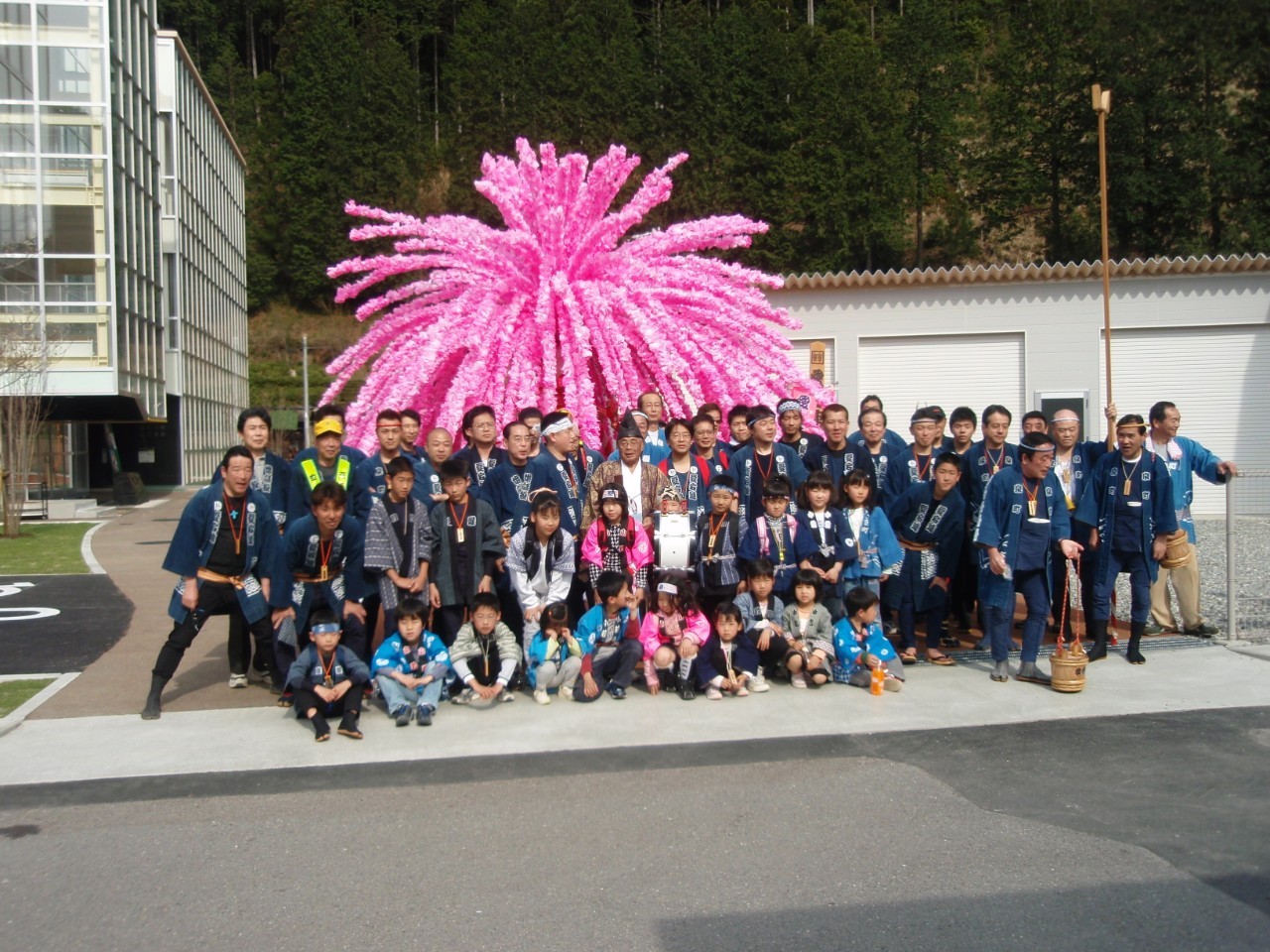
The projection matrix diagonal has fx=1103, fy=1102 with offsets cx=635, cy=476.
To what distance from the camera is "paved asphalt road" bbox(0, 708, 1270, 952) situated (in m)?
3.79

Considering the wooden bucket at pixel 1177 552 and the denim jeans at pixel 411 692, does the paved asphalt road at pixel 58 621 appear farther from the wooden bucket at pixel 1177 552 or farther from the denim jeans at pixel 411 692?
the wooden bucket at pixel 1177 552

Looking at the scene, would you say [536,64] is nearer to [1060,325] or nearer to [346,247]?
[346,247]

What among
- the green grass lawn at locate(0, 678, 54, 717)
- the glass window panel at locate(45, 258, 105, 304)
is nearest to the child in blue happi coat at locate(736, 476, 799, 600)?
the green grass lawn at locate(0, 678, 54, 717)

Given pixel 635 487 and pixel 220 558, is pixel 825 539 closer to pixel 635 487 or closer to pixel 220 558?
pixel 635 487

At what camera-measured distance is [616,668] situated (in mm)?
6941

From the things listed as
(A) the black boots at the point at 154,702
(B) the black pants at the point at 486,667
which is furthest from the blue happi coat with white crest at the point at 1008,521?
(A) the black boots at the point at 154,702

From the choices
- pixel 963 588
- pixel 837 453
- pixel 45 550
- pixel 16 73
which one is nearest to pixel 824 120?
pixel 16 73

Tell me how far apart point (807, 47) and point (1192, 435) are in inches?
1225

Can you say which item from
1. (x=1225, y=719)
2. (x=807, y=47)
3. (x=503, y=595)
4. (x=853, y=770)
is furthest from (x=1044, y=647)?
(x=807, y=47)

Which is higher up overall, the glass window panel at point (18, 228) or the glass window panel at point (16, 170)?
the glass window panel at point (16, 170)

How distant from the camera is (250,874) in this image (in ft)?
14.1

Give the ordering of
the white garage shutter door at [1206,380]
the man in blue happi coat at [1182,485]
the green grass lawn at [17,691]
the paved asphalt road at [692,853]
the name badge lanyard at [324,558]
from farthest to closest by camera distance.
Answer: the white garage shutter door at [1206,380], the man in blue happi coat at [1182,485], the green grass lawn at [17,691], the name badge lanyard at [324,558], the paved asphalt road at [692,853]

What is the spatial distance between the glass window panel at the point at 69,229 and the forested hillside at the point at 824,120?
615 inches

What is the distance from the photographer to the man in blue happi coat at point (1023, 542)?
7137 mm
